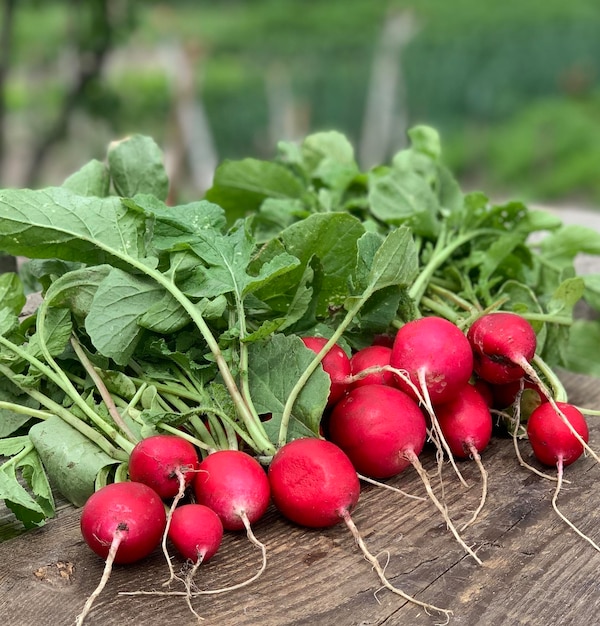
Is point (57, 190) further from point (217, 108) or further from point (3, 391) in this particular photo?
point (217, 108)

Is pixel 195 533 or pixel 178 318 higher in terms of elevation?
pixel 178 318

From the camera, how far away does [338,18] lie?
489 inches

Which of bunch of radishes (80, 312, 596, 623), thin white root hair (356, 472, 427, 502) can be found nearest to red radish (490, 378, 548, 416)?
bunch of radishes (80, 312, 596, 623)

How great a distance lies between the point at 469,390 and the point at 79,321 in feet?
2.40

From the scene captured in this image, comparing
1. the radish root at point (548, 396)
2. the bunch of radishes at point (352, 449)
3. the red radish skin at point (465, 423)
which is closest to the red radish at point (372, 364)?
the bunch of radishes at point (352, 449)

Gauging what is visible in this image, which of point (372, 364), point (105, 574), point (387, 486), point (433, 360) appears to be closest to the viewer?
point (105, 574)

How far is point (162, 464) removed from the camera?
121 centimetres

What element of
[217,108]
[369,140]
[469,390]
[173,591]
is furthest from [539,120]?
[173,591]

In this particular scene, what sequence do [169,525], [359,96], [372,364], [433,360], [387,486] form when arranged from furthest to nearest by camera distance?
1. [359,96]
2. [372,364]
3. [433,360]
4. [387,486]
5. [169,525]

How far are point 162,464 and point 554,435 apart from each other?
0.67 m

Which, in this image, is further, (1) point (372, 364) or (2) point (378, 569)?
(1) point (372, 364)

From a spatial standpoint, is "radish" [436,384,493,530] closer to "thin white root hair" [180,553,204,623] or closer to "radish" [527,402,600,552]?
"radish" [527,402,600,552]

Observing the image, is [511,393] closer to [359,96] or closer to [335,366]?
[335,366]

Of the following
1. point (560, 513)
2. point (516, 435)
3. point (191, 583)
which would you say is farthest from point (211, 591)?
point (516, 435)
